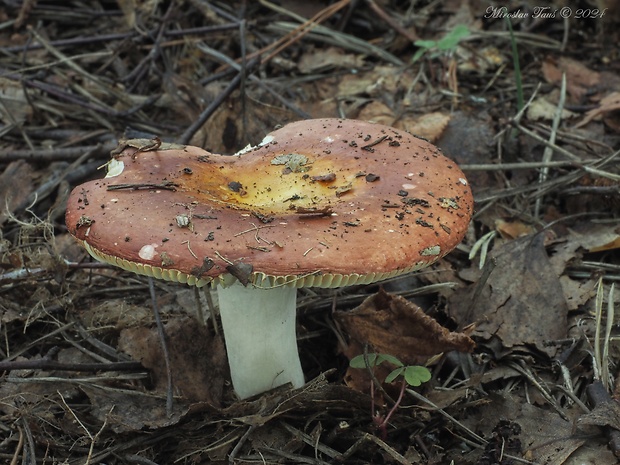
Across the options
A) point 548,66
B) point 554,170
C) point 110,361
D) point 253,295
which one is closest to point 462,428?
point 253,295

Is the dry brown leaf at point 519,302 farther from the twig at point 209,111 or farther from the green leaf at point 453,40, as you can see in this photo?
the twig at point 209,111

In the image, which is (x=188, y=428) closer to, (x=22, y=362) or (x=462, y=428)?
(x=22, y=362)

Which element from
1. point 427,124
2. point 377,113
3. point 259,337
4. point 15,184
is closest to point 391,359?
point 259,337

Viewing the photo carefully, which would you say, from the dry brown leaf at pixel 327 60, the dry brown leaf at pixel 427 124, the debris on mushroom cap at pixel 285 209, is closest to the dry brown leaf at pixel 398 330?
the debris on mushroom cap at pixel 285 209

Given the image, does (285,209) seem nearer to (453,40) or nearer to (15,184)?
(15,184)

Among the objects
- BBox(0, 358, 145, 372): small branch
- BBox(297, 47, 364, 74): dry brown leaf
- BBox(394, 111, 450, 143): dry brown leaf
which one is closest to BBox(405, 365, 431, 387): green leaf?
BBox(0, 358, 145, 372): small branch

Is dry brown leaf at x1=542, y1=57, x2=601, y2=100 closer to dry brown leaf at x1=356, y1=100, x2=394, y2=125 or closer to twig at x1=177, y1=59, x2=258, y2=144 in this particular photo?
dry brown leaf at x1=356, y1=100, x2=394, y2=125
